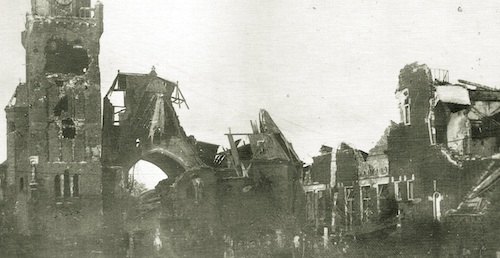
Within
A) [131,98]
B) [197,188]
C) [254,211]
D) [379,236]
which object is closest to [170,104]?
[131,98]

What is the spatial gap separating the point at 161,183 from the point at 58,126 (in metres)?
7.72

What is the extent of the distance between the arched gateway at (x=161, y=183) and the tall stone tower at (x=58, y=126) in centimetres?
148

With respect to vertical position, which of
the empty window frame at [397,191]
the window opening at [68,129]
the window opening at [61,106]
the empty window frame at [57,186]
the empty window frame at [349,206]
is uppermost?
the window opening at [61,106]

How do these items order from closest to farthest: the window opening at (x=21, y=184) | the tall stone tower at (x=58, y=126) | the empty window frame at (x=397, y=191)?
the empty window frame at (x=397, y=191) < the tall stone tower at (x=58, y=126) < the window opening at (x=21, y=184)

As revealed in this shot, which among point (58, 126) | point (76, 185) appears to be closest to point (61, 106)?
point (58, 126)

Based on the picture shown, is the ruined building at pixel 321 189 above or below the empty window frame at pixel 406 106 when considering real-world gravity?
below

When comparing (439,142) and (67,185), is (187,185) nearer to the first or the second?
(67,185)

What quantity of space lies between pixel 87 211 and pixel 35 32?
11031mm

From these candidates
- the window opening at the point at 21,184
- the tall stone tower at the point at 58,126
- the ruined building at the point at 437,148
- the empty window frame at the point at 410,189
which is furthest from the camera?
the window opening at the point at 21,184

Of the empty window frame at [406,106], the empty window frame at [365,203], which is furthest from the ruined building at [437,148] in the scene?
the empty window frame at [365,203]

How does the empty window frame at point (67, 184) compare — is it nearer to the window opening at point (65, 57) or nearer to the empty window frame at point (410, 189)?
A: the window opening at point (65, 57)

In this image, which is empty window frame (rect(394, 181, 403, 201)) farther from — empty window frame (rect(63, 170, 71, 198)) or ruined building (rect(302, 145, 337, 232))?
empty window frame (rect(63, 170, 71, 198))

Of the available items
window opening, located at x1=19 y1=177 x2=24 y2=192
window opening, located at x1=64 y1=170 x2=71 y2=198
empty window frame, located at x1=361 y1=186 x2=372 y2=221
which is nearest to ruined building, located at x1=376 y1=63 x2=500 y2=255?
empty window frame, located at x1=361 y1=186 x2=372 y2=221

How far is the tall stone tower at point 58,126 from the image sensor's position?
42.7 meters
